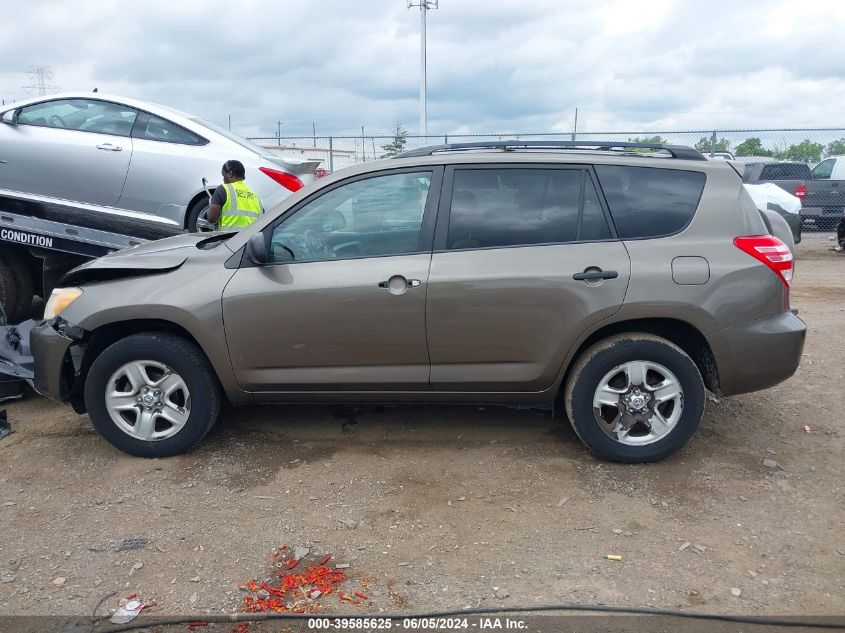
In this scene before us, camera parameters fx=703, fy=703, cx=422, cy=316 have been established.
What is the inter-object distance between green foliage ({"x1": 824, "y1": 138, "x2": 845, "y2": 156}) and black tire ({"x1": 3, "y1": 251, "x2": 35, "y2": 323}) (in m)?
15.3

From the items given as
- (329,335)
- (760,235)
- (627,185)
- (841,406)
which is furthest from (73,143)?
(841,406)

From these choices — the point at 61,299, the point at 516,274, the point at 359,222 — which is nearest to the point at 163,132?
the point at 61,299

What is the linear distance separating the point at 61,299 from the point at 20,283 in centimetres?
274

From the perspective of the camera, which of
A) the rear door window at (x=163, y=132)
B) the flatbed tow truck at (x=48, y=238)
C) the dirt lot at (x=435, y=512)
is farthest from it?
the rear door window at (x=163, y=132)

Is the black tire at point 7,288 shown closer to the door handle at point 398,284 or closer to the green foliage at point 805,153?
the door handle at point 398,284

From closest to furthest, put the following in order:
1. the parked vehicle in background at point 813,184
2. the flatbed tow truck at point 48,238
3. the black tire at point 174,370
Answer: the black tire at point 174,370
the flatbed tow truck at point 48,238
the parked vehicle in background at point 813,184

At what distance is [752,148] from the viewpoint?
1616 cm

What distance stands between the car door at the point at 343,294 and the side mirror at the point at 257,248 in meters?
0.10

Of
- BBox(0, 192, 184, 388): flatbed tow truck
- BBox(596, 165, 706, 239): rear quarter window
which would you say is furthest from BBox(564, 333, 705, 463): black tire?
BBox(0, 192, 184, 388): flatbed tow truck

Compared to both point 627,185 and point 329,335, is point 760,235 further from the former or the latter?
point 329,335

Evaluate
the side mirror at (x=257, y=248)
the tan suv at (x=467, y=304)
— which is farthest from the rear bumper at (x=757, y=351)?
the side mirror at (x=257, y=248)

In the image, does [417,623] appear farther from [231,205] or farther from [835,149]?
[835,149]

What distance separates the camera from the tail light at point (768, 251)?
3.86 metres

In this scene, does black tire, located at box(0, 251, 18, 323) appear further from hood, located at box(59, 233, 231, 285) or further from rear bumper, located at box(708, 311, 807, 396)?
rear bumper, located at box(708, 311, 807, 396)
